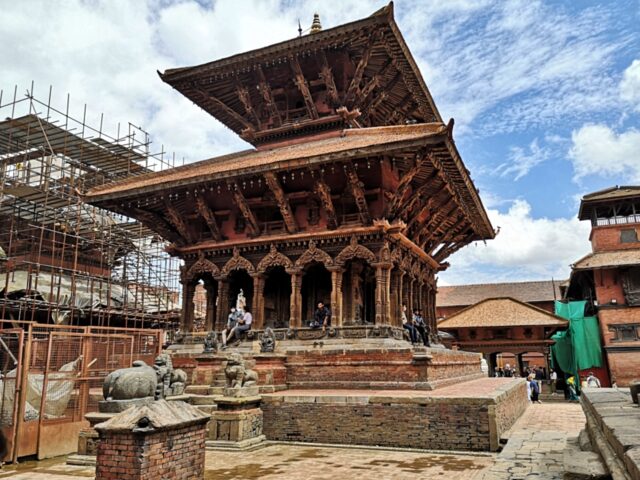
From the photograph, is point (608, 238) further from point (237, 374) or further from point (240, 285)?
point (237, 374)

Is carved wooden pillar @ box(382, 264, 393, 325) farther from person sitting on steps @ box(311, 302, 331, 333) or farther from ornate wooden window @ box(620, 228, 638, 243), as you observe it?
ornate wooden window @ box(620, 228, 638, 243)

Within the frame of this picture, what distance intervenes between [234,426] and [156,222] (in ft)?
30.0

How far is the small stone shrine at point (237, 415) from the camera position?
32.2ft

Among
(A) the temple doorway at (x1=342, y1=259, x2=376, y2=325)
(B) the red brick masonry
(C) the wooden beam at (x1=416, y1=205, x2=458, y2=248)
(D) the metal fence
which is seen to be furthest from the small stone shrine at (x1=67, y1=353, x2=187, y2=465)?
(C) the wooden beam at (x1=416, y1=205, x2=458, y2=248)

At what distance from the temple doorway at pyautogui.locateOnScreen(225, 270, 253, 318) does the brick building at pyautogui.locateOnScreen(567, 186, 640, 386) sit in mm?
22396

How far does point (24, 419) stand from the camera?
31.8 feet

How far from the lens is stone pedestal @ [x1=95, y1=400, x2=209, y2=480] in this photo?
559cm

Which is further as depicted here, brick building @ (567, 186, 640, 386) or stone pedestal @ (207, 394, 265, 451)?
brick building @ (567, 186, 640, 386)

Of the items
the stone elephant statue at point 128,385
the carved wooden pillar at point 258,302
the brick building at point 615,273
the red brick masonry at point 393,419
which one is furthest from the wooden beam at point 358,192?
the brick building at point 615,273

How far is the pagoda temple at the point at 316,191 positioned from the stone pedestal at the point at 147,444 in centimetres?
812

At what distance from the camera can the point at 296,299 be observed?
14.9 metres

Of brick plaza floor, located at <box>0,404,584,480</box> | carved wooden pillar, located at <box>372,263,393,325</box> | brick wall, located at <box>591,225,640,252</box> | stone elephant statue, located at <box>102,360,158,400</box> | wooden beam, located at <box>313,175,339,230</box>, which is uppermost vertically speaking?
brick wall, located at <box>591,225,640,252</box>

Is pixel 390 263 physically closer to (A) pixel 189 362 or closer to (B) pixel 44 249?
(A) pixel 189 362

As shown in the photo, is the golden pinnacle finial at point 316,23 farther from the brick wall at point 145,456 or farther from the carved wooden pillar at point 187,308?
the brick wall at point 145,456
